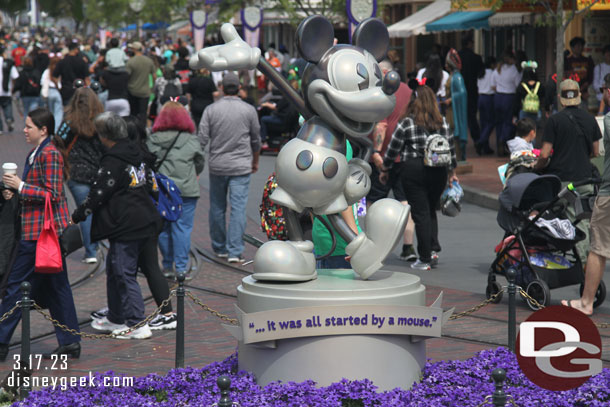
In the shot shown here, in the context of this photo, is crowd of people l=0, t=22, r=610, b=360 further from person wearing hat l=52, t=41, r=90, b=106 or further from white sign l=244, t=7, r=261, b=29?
white sign l=244, t=7, r=261, b=29

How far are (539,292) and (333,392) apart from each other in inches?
145

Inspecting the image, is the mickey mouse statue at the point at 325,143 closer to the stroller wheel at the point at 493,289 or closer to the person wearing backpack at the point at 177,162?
the stroller wheel at the point at 493,289

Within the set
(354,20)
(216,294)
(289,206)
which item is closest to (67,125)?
(216,294)

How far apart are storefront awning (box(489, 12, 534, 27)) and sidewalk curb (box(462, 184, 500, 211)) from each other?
771cm

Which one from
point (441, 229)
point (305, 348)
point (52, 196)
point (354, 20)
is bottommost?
point (441, 229)

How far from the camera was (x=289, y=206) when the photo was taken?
20.4 ft

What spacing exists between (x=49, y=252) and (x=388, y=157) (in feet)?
13.9

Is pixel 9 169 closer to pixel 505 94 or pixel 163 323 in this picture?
pixel 163 323

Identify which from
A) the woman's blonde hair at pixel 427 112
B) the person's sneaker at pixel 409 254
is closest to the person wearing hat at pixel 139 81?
the person's sneaker at pixel 409 254

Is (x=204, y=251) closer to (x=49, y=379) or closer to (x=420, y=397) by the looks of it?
(x=49, y=379)

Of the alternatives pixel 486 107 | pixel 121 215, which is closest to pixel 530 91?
pixel 486 107

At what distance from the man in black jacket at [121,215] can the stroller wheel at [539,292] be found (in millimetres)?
3139

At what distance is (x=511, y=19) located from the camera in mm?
23422

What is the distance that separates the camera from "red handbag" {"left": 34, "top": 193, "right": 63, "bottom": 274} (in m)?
7.45
